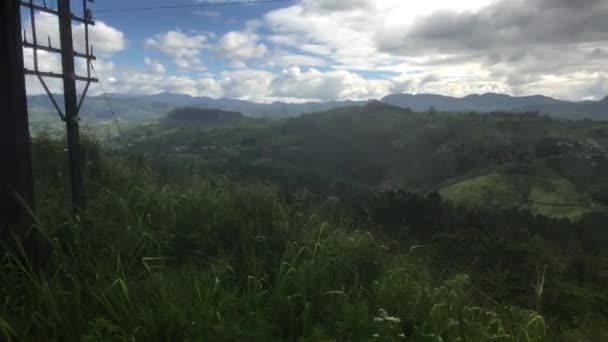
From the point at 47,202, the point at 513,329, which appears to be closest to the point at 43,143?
the point at 47,202

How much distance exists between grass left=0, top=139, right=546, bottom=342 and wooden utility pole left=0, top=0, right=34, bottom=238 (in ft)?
1.15

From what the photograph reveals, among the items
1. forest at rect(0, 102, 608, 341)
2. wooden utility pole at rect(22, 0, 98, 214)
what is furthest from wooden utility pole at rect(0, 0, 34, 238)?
wooden utility pole at rect(22, 0, 98, 214)

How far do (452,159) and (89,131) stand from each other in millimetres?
133582

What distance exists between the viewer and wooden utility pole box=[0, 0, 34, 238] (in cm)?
416

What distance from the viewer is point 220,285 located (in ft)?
12.5

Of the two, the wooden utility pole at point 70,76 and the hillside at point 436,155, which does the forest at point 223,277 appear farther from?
the hillside at point 436,155

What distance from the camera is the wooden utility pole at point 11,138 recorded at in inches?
164

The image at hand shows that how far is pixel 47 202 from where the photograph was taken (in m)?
6.27

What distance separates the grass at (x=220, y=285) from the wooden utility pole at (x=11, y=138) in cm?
35

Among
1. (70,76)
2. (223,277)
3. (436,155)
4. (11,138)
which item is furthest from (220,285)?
(436,155)

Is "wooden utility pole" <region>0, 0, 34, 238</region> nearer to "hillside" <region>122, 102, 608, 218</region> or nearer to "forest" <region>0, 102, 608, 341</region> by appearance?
"forest" <region>0, 102, 608, 341</region>

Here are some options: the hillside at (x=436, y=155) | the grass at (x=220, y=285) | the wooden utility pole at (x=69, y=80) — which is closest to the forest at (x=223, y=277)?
the grass at (x=220, y=285)

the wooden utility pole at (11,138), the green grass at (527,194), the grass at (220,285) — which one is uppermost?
the wooden utility pole at (11,138)

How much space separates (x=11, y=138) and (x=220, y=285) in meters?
2.53
